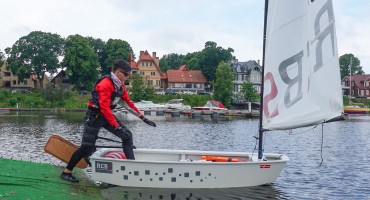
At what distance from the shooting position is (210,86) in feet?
382

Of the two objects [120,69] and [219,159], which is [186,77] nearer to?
[219,159]

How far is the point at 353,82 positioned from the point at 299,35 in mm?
138229

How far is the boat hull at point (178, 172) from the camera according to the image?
11.4 metres

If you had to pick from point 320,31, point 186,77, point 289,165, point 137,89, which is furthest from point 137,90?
point 320,31

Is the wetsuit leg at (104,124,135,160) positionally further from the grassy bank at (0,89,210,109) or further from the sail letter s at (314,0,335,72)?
the grassy bank at (0,89,210,109)

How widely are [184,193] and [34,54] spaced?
3609 inches

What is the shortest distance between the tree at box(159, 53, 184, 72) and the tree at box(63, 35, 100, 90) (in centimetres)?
5707

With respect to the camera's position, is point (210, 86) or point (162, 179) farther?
point (210, 86)

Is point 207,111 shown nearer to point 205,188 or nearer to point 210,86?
point 210,86

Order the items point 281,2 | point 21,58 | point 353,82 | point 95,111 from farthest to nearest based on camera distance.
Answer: point 353,82
point 21,58
point 281,2
point 95,111

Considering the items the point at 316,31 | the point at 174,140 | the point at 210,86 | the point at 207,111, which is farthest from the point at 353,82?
the point at 316,31

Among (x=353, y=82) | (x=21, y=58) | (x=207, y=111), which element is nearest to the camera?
(x=207, y=111)

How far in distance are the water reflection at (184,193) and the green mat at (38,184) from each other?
55cm

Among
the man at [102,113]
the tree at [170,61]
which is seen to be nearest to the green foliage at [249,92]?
the tree at [170,61]
